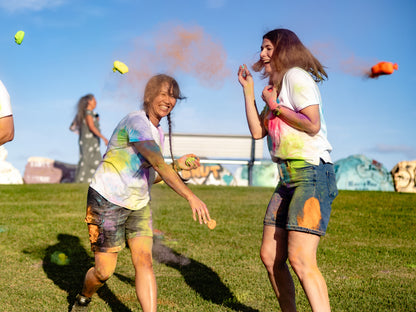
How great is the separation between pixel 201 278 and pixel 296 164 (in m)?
2.56

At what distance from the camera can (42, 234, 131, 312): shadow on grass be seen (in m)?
4.71

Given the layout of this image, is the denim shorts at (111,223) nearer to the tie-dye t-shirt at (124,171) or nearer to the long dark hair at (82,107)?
the tie-dye t-shirt at (124,171)

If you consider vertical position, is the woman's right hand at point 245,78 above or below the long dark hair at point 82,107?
below

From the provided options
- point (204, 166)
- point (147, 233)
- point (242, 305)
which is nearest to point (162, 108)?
point (147, 233)

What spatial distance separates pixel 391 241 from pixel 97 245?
5260 mm

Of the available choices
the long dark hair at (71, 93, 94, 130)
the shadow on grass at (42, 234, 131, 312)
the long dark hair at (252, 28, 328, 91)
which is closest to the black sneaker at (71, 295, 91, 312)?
the shadow on grass at (42, 234, 131, 312)

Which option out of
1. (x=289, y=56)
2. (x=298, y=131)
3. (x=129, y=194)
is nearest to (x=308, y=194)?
(x=298, y=131)

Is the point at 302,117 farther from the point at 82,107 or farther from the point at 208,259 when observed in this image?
the point at 82,107

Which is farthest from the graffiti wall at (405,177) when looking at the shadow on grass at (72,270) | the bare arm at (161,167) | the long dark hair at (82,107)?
the bare arm at (161,167)

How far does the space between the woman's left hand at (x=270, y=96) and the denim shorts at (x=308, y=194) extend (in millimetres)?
376

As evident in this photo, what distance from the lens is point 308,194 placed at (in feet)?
10.4

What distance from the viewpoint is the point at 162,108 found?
12.1ft

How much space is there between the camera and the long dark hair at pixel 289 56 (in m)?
3.32

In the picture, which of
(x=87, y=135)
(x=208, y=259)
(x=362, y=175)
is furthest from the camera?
(x=362, y=175)
